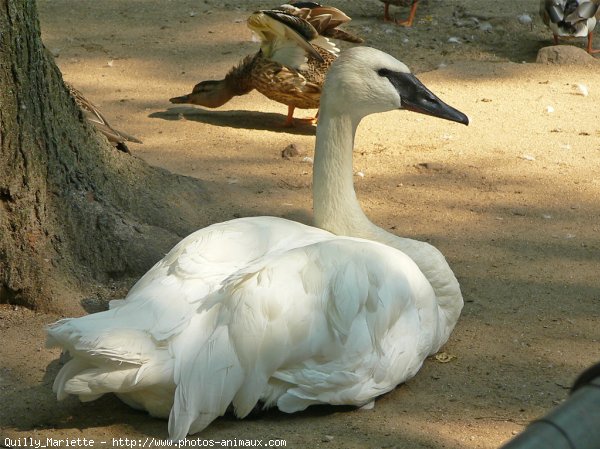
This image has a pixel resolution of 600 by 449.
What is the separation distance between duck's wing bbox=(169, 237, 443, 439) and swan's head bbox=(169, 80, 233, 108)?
4.01 m

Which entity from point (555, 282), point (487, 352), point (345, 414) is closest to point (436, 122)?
point (555, 282)

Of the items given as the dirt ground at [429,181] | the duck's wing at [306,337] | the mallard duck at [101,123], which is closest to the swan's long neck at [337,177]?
the duck's wing at [306,337]

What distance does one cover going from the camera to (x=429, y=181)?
593cm

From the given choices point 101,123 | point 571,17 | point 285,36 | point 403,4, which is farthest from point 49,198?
point 571,17

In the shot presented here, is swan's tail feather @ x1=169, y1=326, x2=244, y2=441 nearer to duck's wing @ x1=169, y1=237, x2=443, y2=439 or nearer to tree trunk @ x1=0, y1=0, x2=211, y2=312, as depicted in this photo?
duck's wing @ x1=169, y1=237, x2=443, y2=439

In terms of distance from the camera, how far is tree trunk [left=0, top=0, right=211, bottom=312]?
13.3 ft

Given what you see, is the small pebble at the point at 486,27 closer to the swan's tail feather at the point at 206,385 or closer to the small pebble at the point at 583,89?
the small pebble at the point at 583,89

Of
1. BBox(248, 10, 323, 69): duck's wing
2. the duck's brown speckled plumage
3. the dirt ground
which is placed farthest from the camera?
the duck's brown speckled plumage

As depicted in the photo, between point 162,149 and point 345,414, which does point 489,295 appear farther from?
point 162,149

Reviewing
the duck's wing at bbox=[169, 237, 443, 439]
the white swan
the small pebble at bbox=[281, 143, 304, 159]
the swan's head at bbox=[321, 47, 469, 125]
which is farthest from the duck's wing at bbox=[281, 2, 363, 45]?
the duck's wing at bbox=[169, 237, 443, 439]

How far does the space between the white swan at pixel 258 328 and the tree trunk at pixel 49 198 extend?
2.33ft

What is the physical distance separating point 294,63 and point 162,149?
1.30m

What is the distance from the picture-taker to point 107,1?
32.3 ft

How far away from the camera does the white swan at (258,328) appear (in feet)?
10.3
